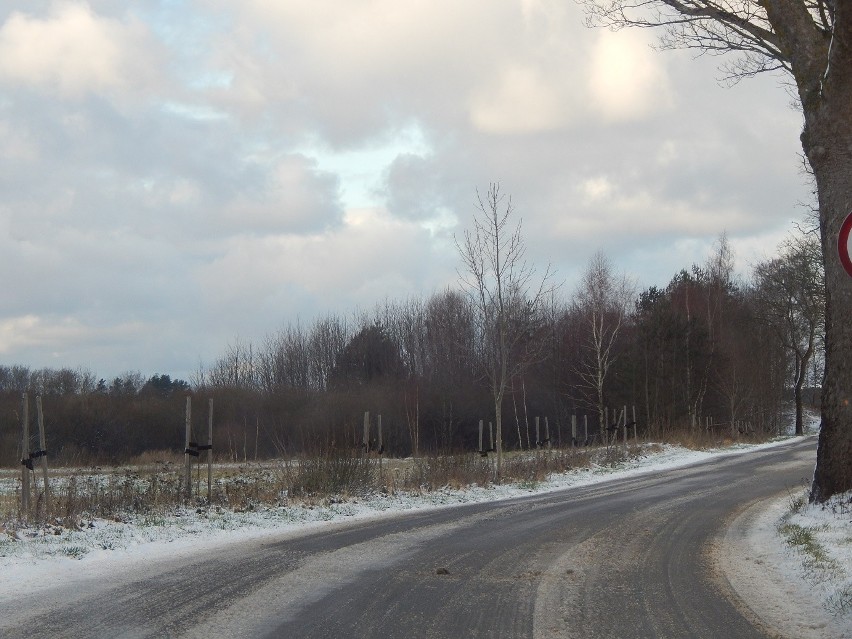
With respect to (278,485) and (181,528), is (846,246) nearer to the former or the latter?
(181,528)

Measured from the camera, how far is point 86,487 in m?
14.5

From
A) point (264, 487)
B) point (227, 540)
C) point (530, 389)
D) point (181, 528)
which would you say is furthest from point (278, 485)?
point (530, 389)

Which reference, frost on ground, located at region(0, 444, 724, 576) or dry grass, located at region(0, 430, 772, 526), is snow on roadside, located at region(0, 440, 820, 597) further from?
dry grass, located at region(0, 430, 772, 526)

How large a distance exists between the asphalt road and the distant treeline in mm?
31904

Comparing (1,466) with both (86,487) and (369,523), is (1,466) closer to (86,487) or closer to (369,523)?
(86,487)

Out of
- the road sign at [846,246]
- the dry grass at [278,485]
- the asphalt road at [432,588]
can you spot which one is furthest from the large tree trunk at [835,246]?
the dry grass at [278,485]

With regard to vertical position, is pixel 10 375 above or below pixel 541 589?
above

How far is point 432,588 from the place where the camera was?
311 inches

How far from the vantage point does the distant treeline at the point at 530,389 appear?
52.3m

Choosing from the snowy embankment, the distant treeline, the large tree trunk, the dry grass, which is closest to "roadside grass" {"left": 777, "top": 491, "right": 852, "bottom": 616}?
the snowy embankment

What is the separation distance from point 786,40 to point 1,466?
149 feet

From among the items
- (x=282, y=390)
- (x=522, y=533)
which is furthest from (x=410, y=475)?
(x=282, y=390)

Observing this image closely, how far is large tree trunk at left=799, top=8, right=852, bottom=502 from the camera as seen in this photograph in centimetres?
1105

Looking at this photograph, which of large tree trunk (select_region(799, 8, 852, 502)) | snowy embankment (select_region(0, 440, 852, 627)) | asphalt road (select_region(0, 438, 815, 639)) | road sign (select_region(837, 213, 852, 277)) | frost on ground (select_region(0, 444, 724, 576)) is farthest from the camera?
large tree trunk (select_region(799, 8, 852, 502))
